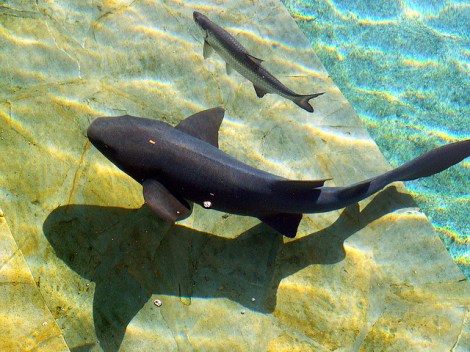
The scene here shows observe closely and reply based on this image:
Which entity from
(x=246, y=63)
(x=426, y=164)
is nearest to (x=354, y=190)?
(x=426, y=164)

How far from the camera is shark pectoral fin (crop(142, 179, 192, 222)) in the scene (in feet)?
12.5

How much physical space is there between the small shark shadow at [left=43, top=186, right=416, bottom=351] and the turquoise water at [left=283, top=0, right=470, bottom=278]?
2262 mm

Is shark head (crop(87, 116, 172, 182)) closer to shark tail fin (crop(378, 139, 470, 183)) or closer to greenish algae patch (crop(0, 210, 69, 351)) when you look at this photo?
greenish algae patch (crop(0, 210, 69, 351))

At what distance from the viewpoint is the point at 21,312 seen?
3.40 meters

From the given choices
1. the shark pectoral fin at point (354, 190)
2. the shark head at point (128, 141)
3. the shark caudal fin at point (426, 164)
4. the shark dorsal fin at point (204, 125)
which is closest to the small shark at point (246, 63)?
the shark dorsal fin at point (204, 125)

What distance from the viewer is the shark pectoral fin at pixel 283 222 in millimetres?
4234

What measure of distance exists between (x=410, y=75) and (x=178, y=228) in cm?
510

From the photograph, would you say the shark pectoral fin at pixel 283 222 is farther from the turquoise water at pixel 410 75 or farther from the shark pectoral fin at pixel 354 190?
the turquoise water at pixel 410 75

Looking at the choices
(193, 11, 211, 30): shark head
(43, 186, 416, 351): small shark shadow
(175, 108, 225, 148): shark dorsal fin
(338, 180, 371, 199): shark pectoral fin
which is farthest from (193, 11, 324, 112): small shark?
(43, 186, 416, 351): small shark shadow

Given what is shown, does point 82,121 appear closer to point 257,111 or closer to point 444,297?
point 257,111

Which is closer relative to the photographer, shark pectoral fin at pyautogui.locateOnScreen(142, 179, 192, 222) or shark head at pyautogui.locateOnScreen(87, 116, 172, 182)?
shark pectoral fin at pyautogui.locateOnScreen(142, 179, 192, 222)

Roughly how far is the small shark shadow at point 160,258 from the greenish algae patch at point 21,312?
0.57 m

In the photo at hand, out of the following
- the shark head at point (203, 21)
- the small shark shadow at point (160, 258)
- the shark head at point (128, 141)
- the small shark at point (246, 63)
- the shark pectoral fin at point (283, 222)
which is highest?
the shark head at point (203, 21)

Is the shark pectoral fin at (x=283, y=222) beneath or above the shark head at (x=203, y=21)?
beneath
